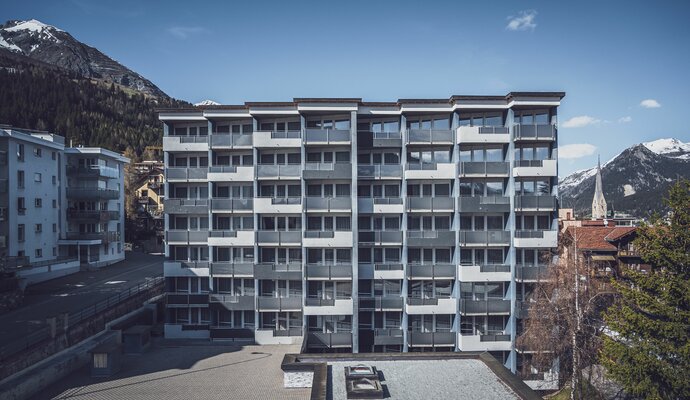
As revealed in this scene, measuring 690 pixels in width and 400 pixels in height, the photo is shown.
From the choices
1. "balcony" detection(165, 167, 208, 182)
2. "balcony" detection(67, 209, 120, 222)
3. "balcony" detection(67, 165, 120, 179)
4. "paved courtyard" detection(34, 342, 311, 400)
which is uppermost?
"balcony" detection(67, 165, 120, 179)

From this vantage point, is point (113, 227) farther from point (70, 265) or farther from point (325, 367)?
point (325, 367)

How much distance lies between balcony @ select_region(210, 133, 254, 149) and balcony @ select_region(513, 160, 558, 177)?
58.4 feet

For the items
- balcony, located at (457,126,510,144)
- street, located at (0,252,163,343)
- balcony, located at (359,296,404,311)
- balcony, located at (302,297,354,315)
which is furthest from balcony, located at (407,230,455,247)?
street, located at (0,252,163,343)

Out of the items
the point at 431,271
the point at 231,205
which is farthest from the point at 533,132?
the point at 231,205

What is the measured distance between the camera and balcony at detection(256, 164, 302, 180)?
1082 inches

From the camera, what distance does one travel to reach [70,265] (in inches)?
1678

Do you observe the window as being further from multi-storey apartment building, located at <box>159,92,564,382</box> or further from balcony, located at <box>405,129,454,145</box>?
balcony, located at <box>405,129,454,145</box>

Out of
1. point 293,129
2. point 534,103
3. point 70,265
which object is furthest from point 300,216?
point 70,265

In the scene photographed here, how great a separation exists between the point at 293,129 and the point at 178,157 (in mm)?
8503

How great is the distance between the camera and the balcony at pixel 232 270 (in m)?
27.9

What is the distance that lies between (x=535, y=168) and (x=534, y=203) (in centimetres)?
230

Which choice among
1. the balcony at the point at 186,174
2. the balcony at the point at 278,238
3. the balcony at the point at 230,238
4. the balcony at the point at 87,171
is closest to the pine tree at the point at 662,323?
the balcony at the point at 278,238

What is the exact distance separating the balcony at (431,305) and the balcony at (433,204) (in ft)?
19.2

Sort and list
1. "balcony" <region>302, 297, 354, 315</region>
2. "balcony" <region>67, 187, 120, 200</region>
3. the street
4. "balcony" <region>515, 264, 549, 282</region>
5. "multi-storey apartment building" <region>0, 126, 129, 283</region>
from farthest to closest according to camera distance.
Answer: "balcony" <region>67, 187, 120, 200</region> → "multi-storey apartment building" <region>0, 126, 129, 283</region> → "balcony" <region>302, 297, 354, 315</region> → "balcony" <region>515, 264, 549, 282</region> → the street
